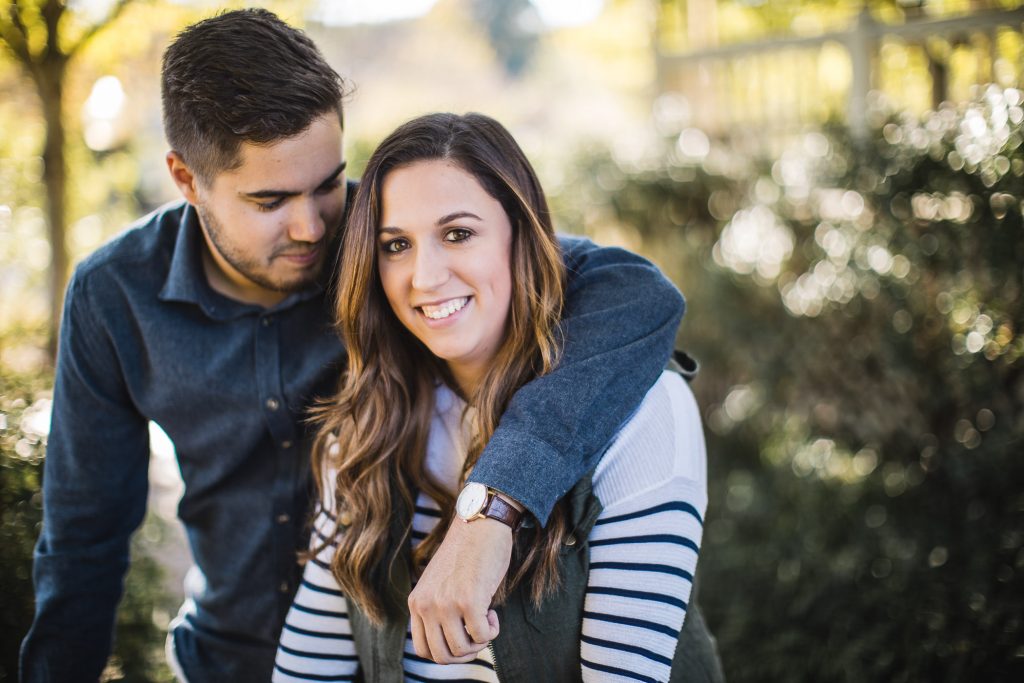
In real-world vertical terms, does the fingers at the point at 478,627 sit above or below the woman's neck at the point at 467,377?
below

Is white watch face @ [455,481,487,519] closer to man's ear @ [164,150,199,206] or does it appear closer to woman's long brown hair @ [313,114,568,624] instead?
woman's long brown hair @ [313,114,568,624]

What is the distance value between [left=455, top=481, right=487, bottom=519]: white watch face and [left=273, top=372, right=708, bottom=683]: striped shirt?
29 cm

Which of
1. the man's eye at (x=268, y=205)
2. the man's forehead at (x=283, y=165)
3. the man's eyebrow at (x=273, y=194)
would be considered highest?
the man's forehead at (x=283, y=165)

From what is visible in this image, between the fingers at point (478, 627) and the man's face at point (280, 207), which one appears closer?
the fingers at point (478, 627)

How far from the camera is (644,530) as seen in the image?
1745 millimetres

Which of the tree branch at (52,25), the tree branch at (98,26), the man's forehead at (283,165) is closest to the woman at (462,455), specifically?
the man's forehead at (283,165)

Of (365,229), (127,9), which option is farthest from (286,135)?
(127,9)

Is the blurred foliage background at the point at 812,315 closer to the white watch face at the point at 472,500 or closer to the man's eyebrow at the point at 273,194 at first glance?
the man's eyebrow at the point at 273,194

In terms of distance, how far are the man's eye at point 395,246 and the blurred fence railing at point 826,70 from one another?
2.92 m

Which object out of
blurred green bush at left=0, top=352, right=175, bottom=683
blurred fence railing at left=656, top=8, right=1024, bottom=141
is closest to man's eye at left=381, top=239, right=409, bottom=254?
blurred green bush at left=0, top=352, right=175, bottom=683

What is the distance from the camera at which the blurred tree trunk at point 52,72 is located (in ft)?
9.16

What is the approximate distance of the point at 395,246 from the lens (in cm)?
194

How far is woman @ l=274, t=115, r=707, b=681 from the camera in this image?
175 centimetres

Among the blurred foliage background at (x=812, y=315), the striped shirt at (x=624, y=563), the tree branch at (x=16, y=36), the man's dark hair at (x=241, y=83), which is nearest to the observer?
the striped shirt at (x=624, y=563)
